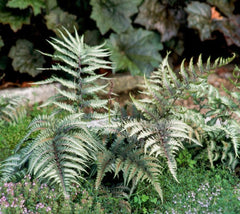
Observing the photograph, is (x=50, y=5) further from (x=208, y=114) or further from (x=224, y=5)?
(x=208, y=114)

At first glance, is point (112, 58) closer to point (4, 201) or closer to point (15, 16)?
point (15, 16)

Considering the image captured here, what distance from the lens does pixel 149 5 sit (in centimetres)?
536

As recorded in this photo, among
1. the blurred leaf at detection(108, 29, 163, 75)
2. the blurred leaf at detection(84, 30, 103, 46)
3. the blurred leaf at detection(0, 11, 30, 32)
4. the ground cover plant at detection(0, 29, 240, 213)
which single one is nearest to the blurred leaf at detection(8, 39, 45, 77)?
the blurred leaf at detection(0, 11, 30, 32)

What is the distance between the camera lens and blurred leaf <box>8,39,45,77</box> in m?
4.96

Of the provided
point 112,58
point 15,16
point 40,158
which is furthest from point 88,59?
point 15,16

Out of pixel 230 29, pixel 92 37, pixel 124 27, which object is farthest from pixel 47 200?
pixel 230 29

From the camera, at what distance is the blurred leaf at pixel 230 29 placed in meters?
5.36

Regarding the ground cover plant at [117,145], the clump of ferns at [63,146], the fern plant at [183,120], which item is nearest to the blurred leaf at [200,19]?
the fern plant at [183,120]

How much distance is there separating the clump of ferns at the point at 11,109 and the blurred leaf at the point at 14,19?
1046 mm

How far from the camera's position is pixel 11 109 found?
14.1 ft

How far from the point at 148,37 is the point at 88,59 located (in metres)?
2.37

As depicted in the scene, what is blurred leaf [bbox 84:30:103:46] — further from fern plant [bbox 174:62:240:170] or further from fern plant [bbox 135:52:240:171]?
fern plant [bbox 174:62:240:170]

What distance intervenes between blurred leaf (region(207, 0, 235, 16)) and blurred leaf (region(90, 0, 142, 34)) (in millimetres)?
1347

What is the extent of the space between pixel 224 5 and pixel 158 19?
1184mm
